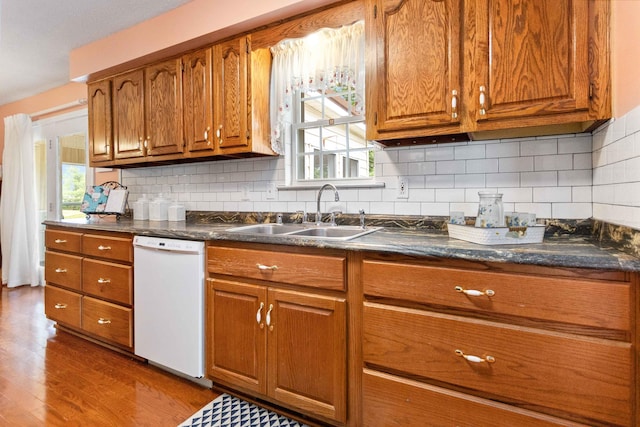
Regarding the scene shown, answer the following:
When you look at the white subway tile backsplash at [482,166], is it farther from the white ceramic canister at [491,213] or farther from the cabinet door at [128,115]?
the cabinet door at [128,115]

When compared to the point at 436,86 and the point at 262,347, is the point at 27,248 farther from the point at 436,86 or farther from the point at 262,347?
the point at 436,86

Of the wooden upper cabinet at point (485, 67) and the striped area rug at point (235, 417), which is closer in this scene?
the wooden upper cabinet at point (485, 67)

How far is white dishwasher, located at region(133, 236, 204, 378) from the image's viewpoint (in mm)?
1931

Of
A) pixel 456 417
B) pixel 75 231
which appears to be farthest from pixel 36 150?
pixel 456 417

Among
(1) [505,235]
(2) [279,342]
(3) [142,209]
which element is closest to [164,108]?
(3) [142,209]

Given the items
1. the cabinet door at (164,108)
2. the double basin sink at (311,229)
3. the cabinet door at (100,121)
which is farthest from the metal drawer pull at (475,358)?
the cabinet door at (100,121)

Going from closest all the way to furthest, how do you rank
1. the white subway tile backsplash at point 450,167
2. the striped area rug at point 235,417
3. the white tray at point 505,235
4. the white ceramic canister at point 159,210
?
the white tray at point 505,235
the striped area rug at point 235,417
the white subway tile backsplash at point 450,167
the white ceramic canister at point 159,210

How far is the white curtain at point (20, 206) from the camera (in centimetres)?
427

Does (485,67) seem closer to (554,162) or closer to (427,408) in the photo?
(554,162)

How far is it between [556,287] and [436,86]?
38.9 inches

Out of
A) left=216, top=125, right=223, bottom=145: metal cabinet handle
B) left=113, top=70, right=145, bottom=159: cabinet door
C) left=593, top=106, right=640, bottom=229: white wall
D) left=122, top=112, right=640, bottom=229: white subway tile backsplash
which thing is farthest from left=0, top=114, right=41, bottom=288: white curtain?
left=593, top=106, right=640, bottom=229: white wall

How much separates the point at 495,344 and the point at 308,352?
30.5 inches

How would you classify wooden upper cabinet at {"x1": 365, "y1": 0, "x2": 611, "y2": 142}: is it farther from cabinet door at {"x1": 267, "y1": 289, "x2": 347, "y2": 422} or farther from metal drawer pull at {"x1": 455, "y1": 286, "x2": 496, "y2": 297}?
cabinet door at {"x1": 267, "y1": 289, "x2": 347, "y2": 422}

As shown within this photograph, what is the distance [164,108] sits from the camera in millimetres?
2637
